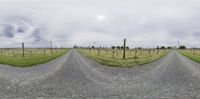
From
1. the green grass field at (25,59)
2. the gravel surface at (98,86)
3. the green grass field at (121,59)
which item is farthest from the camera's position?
the green grass field at (121,59)

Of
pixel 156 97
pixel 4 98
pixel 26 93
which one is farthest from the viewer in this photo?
pixel 26 93

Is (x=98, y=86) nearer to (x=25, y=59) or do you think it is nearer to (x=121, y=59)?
(x=25, y=59)

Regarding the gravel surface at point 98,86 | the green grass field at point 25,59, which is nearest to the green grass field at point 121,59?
the green grass field at point 25,59

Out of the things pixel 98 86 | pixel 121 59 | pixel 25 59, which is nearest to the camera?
pixel 98 86

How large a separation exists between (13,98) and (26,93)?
58.7 inches

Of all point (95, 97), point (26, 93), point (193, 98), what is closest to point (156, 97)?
point (193, 98)

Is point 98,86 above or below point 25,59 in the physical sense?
above

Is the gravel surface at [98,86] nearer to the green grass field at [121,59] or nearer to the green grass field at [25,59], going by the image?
the green grass field at [121,59]

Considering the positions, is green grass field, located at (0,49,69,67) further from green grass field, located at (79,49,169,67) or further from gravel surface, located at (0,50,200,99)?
gravel surface, located at (0,50,200,99)

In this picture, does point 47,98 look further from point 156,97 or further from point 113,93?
point 156,97

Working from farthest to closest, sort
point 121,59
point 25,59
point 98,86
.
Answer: point 121,59 → point 25,59 → point 98,86

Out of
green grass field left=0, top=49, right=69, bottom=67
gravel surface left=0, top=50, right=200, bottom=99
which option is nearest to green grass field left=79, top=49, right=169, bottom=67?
green grass field left=0, top=49, right=69, bottom=67

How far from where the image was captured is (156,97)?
12070 millimetres

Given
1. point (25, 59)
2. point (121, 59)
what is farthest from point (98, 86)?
point (121, 59)
